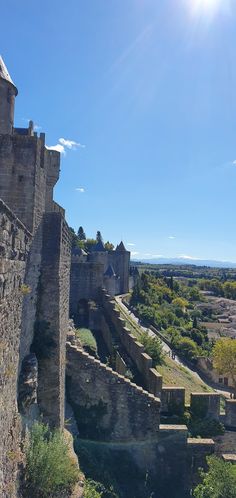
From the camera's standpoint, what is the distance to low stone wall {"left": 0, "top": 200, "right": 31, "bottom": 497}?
6262mm

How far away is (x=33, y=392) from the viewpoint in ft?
30.9

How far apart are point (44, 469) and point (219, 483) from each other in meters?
5.48

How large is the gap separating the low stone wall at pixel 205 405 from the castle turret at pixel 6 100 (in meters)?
11.5

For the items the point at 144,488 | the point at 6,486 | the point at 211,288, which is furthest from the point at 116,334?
the point at 211,288

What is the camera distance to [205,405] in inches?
597

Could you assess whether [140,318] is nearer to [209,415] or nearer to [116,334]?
[116,334]

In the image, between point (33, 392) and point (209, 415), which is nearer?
point (33, 392)

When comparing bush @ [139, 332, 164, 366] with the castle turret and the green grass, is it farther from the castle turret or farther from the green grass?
the castle turret

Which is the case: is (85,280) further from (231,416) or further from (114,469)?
(114,469)

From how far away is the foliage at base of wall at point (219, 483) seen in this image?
1089 centimetres

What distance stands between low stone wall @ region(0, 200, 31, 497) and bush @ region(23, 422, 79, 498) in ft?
1.84

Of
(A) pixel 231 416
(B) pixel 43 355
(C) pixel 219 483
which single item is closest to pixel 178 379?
(A) pixel 231 416

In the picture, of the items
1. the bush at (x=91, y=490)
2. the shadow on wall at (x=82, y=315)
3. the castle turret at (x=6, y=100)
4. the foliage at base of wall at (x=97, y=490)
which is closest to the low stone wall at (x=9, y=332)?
the bush at (x=91, y=490)

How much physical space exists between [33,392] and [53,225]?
440cm
